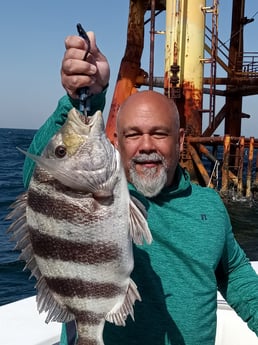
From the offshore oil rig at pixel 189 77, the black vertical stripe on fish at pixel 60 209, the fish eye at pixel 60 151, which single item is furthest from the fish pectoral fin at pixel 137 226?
the offshore oil rig at pixel 189 77

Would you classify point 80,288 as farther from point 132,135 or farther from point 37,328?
point 37,328

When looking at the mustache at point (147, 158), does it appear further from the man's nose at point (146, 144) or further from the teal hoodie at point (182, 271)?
the teal hoodie at point (182, 271)

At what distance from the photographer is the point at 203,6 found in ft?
45.0

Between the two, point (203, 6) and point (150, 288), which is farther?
point (203, 6)

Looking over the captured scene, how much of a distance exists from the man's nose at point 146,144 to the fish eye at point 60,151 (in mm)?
607

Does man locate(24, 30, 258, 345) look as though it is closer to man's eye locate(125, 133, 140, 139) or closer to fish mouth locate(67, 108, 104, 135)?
man's eye locate(125, 133, 140, 139)

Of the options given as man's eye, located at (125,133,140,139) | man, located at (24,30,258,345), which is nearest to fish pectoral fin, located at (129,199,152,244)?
man, located at (24,30,258,345)

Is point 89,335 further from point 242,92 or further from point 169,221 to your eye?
point 242,92

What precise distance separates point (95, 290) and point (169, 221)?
662mm

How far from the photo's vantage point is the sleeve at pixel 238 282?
2598 millimetres

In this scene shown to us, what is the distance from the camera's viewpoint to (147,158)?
8.04 ft

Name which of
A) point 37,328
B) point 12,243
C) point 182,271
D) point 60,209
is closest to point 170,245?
point 182,271

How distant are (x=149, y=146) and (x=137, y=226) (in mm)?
599

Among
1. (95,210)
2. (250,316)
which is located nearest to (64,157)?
(95,210)
